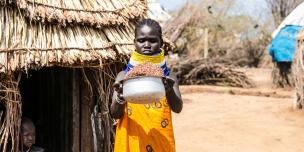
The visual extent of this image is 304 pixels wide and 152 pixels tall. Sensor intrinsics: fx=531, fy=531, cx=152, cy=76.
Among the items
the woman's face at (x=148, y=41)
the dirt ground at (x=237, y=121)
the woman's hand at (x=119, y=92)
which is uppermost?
the woman's face at (x=148, y=41)

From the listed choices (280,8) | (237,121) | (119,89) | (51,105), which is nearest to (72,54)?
(119,89)

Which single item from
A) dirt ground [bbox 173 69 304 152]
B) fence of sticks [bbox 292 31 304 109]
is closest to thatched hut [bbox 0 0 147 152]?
dirt ground [bbox 173 69 304 152]

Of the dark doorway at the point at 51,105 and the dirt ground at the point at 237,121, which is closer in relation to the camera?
the dark doorway at the point at 51,105

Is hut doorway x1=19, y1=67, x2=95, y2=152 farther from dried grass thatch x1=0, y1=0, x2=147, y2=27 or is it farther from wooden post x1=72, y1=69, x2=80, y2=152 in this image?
dried grass thatch x1=0, y1=0, x2=147, y2=27

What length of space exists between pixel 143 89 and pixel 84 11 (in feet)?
5.44

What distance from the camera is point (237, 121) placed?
405 inches

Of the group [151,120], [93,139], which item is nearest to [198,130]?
[93,139]

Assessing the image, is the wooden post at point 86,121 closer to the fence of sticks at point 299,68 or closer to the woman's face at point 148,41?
the woman's face at point 148,41

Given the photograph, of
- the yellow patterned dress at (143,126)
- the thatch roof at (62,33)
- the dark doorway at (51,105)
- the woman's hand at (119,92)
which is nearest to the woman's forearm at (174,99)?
the yellow patterned dress at (143,126)

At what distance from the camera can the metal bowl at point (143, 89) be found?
2.74 m

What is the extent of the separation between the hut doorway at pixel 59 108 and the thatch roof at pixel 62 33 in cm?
24

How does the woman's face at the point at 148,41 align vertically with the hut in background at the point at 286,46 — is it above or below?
below

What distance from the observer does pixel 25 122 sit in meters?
4.03

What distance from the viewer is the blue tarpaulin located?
15299mm
